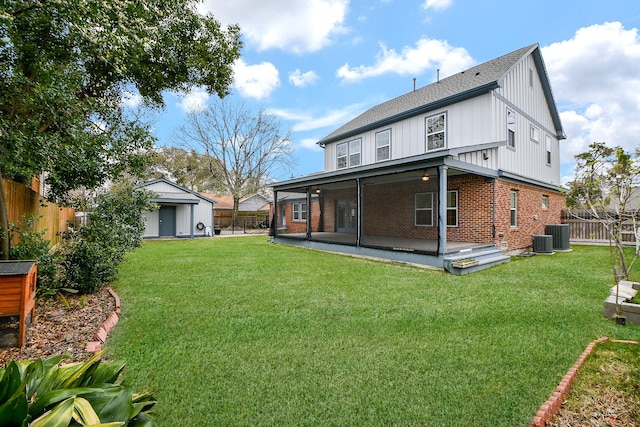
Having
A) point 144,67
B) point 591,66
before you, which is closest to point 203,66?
point 144,67

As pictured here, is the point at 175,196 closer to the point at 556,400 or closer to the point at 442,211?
the point at 442,211

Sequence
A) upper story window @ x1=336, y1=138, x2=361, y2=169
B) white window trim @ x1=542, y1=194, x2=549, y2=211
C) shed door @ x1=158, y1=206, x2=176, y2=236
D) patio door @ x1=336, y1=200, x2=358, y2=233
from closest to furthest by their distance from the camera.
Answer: white window trim @ x1=542, y1=194, x2=549, y2=211, upper story window @ x1=336, y1=138, x2=361, y2=169, patio door @ x1=336, y1=200, x2=358, y2=233, shed door @ x1=158, y1=206, x2=176, y2=236

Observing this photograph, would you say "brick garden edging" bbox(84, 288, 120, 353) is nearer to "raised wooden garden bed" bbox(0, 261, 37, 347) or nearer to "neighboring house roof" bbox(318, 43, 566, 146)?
"raised wooden garden bed" bbox(0, 261, 37, 347)

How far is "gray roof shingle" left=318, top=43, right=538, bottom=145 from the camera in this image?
10.6 m

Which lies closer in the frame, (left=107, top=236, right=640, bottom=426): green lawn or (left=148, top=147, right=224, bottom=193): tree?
(left=107, top=236, right=640, bottom=426): green lawn

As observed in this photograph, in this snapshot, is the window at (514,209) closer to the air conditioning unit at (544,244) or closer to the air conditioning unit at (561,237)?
the air conditioning unit at (544,244)

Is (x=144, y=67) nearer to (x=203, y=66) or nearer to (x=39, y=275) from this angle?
(x=203, y=66)

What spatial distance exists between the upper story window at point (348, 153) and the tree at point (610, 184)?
9.67 metres

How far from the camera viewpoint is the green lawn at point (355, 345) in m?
2.33

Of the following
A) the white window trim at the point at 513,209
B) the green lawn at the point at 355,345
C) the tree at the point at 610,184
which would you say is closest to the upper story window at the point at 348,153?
the white window trim at the point at 513,209

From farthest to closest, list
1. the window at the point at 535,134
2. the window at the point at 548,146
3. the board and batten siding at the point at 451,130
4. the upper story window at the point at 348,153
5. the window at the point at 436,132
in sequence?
the upper story window at the point at 348,153 < the window at the point at 548,146 < the window at the point at 535,134 < the window at the point at 436,132 < the board and batten siding at the point at 451,130

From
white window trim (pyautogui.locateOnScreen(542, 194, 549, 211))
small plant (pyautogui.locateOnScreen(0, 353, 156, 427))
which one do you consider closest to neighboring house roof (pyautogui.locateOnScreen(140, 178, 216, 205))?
small plant (pyautogui.locateOnScreen(0, 353, 156, 427))

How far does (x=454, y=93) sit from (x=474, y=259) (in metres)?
6.02

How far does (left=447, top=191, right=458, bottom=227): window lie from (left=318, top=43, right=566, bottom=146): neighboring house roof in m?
3.30
